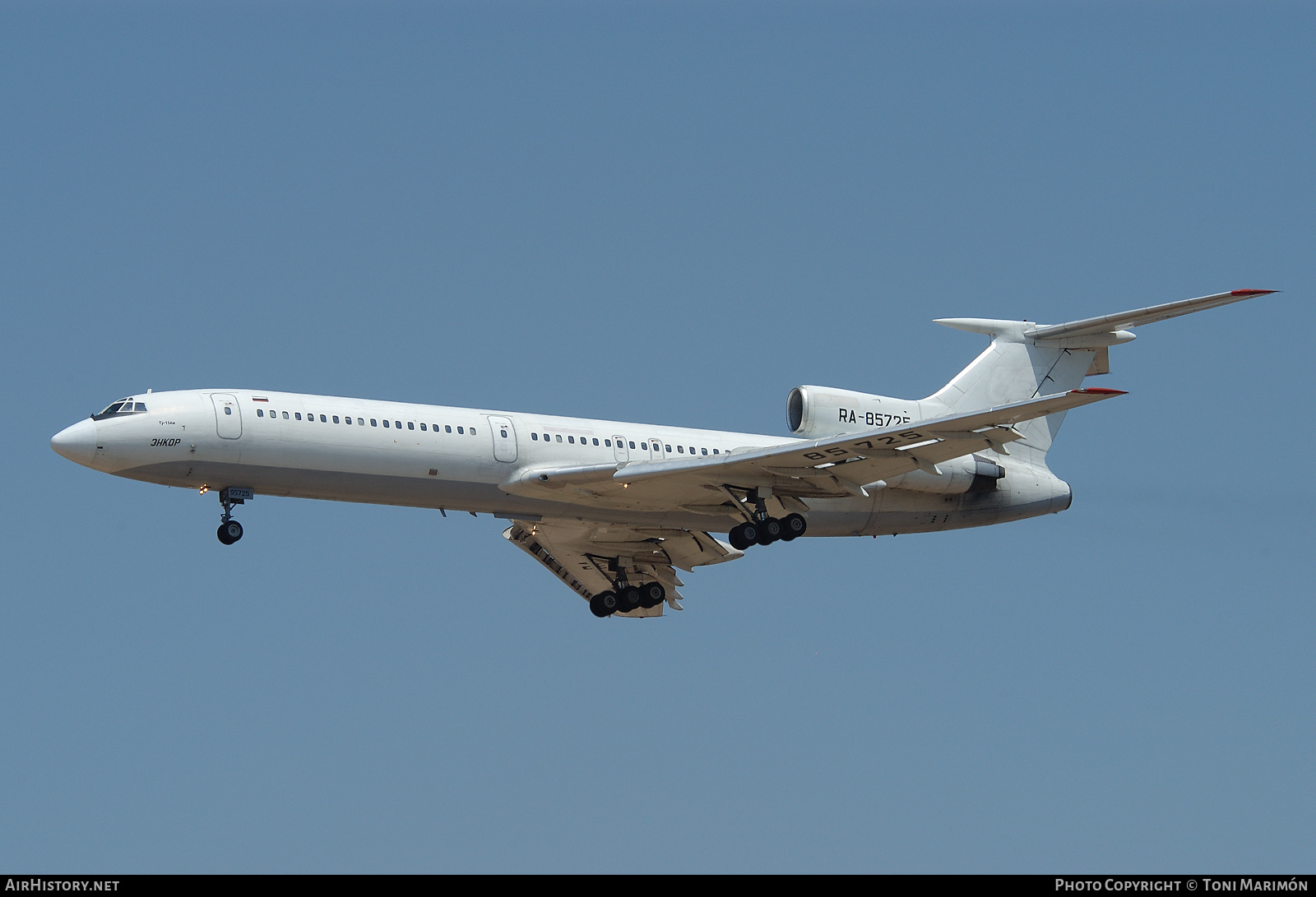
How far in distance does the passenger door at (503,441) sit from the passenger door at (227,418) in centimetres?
466

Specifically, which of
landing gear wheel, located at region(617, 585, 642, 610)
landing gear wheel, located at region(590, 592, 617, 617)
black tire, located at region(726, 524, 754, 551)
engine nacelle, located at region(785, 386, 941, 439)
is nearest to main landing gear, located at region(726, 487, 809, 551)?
black tire, located at region(726, 524, 754, 551)

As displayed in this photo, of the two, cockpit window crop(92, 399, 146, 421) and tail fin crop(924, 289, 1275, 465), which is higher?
tail fin crop(924, 289, 1275, 465)

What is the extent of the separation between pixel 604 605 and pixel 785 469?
23.4ft

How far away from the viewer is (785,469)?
31.7 metres

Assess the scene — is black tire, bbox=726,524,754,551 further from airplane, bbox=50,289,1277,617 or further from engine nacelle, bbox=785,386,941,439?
engine nacelle, bbox=785,386,941,439

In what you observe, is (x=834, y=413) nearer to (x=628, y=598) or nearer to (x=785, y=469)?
(x=785, y=469)

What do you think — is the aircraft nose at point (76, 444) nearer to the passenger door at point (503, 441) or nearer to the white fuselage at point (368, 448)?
the white fuselage at point (368, 448)

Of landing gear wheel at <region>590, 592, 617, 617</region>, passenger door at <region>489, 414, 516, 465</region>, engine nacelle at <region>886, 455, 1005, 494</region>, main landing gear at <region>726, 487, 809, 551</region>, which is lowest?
landing gear wheel at <region>590, 592, 617, 617</region>

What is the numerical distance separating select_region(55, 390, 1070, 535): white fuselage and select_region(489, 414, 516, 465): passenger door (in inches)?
0.8

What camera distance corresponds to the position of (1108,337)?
3509cm

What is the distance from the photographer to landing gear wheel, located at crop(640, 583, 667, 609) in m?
36.8

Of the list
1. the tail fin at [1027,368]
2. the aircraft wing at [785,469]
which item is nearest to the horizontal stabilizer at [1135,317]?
the tail fin at [1027,368]
